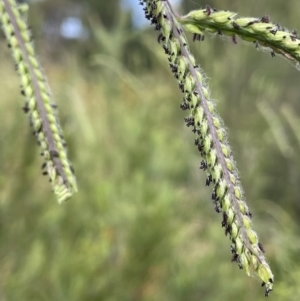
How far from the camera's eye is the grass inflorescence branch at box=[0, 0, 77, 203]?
0.37 meters

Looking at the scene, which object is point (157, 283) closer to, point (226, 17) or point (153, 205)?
point (153, 205)

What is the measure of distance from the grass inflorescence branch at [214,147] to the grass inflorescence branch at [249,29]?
0.02 metres

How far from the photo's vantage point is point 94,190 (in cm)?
192

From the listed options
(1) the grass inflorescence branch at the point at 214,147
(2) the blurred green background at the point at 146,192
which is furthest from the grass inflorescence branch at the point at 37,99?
(2) the blurred green background at the point at 146,192

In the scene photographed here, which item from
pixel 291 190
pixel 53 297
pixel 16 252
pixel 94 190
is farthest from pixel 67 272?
pixel 291 190

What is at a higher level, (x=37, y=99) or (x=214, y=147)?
(x=37, y=99)

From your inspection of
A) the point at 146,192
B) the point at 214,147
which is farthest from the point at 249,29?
the point at 146,192

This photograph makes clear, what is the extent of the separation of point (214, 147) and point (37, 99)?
17cm

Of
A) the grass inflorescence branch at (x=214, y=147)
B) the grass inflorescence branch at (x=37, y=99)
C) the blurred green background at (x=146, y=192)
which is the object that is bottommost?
the grass inflorescence branch at (x=214, y=147)

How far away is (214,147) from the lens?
0.92 ft

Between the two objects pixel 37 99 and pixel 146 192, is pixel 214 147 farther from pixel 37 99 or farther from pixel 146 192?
pixel 146 192

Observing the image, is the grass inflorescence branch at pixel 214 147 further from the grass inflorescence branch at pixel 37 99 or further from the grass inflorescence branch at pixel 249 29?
the grass inflorescence branch at pixel 37 99

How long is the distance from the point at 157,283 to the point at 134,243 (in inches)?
10.1

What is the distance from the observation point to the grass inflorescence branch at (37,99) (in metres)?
0.37
